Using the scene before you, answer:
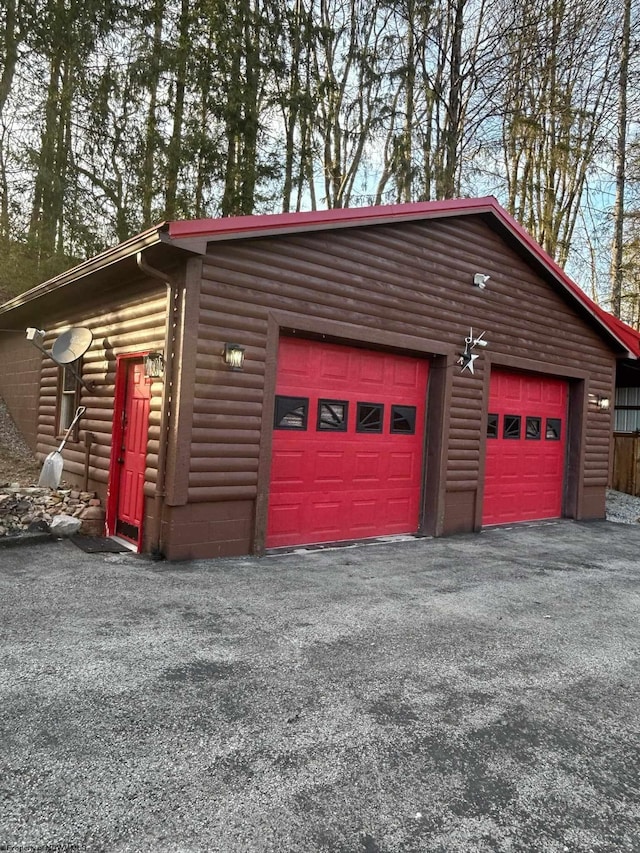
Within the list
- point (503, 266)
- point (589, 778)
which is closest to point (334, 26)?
point (503, 266)

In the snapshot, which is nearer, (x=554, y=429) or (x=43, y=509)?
(x=43, y=509)

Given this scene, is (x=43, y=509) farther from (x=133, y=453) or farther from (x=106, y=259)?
(x=106, y=259)

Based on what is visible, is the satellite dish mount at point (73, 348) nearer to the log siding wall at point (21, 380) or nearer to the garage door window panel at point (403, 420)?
the log siding wall at point (21, 380)

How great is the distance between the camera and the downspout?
5215 millimetres

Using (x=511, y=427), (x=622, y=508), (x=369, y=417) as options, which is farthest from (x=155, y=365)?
(x=622, y=508)

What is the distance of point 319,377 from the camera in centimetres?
636

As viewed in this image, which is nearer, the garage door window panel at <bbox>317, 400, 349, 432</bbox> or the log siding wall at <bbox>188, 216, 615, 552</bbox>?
the log siding wall at <bbox>188, 216, 615, 552</bbox>

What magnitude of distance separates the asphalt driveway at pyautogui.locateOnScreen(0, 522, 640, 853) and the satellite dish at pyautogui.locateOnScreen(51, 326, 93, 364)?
273cm

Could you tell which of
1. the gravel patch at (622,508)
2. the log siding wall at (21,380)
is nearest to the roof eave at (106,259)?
the log siding wall at (21,380)

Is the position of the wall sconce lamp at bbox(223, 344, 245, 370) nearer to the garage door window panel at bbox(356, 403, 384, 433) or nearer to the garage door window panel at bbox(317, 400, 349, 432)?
the garage door window panel at bbox(317, 400, 349, 432)

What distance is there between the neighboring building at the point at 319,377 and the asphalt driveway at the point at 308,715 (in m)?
1.22

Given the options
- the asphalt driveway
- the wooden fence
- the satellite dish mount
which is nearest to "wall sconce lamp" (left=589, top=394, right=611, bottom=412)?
the wooden fence

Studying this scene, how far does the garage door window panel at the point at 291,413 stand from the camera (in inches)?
237

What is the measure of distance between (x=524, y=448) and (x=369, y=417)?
3.28 metres
